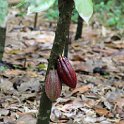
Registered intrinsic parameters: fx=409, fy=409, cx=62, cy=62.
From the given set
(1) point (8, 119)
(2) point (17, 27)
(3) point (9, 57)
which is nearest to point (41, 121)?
(1) point (8, 119)

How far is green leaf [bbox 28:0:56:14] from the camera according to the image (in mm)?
1344

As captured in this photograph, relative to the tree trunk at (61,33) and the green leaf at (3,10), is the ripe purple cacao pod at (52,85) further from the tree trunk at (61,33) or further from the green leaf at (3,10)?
the green leaf at (3,10)

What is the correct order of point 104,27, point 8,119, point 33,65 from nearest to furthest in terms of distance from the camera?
1. point 8,119
2. point 33,65
3. point 104,27

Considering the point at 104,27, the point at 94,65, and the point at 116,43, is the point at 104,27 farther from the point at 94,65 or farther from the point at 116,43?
the point at 94,65

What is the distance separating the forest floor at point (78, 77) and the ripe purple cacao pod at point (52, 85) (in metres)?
0.94

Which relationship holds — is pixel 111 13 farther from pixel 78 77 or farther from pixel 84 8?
pixel 84 8

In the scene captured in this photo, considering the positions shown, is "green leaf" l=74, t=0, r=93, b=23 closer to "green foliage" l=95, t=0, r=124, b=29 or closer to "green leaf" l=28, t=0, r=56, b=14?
"green leaf" l=28, t=0, r=56, b=14

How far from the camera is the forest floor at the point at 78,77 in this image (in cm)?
290

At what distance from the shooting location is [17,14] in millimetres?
7035

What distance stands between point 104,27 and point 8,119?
4.23m

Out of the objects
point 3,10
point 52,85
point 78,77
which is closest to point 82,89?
point 78,77

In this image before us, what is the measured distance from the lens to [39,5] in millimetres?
1367

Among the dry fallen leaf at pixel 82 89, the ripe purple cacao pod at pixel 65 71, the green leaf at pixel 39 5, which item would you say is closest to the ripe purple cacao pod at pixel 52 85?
the ripe purple cacao pod at pixel 65 71

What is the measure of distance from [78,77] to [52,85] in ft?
7.01
